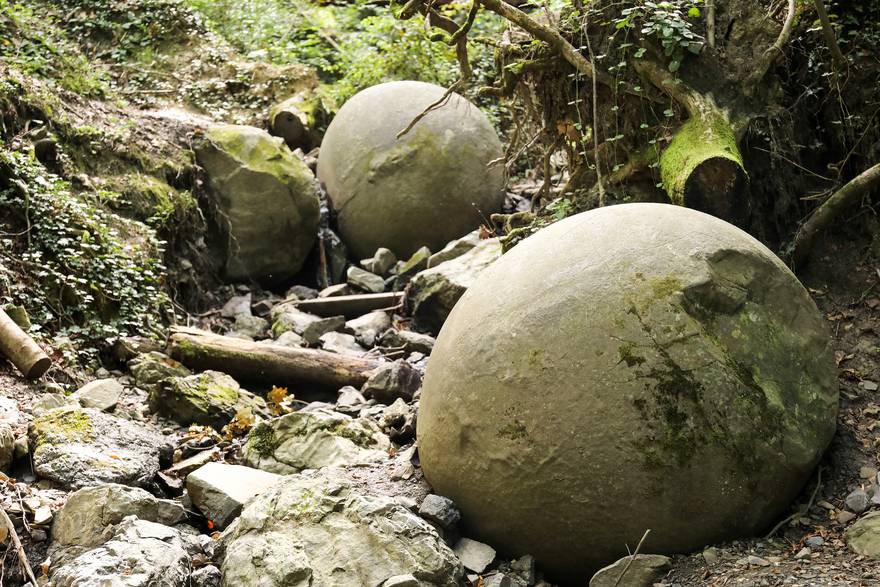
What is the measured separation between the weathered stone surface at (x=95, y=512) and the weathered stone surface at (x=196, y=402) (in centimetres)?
144

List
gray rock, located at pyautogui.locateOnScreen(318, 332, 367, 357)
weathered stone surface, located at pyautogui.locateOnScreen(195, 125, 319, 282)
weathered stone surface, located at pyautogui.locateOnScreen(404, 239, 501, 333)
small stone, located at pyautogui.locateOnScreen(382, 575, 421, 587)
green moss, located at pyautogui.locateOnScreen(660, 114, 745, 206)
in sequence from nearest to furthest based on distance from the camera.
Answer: small stone, located at pyautogui.locateOnScreen(382, 575, 421, 587) < green moss, located at pyautogui.locateOnScreen(660, 114, 745, 206) < gray rock, located at pyautogui.locateOnScreen(318, 332, 367, 357) < weathered stone surface, located at pyautogui.locateOnScreen(404, 239, 501, 333) < weathered stone surface, located at pyautogui.locateOnScreen(195, 125, 319, 282)

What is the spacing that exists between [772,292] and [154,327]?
431 cm

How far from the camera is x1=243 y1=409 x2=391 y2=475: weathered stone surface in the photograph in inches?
171

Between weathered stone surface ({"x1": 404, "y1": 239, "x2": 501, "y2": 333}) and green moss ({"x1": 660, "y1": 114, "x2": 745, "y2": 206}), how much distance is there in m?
1.91

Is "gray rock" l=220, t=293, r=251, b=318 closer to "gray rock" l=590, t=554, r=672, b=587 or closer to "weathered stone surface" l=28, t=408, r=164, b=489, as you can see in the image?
"weathered stone surface" l=28, t=408, r=164, b=489

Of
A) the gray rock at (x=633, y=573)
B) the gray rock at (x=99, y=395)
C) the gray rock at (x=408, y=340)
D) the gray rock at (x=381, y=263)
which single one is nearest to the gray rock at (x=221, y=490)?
the gray rock at (x=99, y=395)

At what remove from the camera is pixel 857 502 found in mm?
3426

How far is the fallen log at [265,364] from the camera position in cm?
564

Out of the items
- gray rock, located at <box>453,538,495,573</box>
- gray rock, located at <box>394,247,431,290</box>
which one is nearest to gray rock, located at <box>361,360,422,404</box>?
gray rock, located at <box>453,538,495,573</box>

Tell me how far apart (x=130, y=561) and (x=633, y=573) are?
1808 mm

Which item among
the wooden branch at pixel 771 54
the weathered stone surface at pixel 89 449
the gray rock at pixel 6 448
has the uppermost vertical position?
the wooden branch at pixel 771 54

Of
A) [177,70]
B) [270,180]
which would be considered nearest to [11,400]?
[270,180]

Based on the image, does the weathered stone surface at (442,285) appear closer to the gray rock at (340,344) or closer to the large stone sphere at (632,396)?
the gray rock at (340,344)

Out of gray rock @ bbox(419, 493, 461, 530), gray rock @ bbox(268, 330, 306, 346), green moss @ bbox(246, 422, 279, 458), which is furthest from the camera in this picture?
gray rock @ bbox(268, 330, 306, 346)
